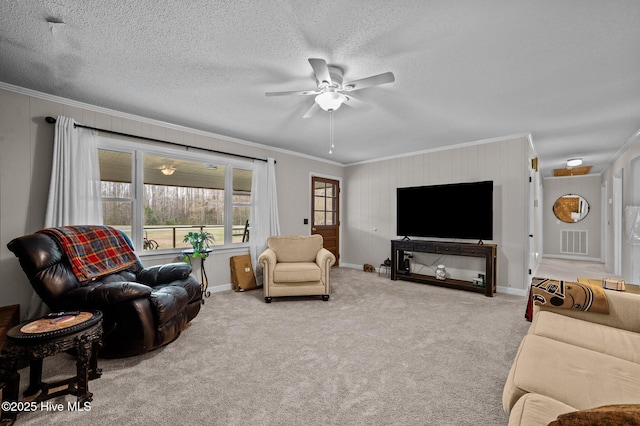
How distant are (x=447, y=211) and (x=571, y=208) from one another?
5673 millimetres

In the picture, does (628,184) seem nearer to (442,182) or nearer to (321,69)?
(442,182)

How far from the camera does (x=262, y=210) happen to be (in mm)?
4801

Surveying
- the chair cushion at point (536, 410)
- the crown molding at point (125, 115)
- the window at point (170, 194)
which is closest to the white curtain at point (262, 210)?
the window at point (170, 194)

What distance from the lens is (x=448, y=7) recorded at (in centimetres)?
167

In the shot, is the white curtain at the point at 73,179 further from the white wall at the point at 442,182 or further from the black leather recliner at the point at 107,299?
the white wall at the point at 442,182

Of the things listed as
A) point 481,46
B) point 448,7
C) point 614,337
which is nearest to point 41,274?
point 448,7

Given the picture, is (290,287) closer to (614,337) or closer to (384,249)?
(384,249)

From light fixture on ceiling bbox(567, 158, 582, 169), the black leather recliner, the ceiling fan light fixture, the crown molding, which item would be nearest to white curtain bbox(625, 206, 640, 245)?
light fixture on ceiling bbox(567, 158, 582, 169)

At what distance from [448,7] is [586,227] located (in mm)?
8877

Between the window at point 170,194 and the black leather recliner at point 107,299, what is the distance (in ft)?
4.06

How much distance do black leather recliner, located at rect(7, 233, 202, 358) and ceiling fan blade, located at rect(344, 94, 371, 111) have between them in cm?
259

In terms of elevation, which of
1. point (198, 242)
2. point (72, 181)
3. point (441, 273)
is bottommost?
point (441, 273)

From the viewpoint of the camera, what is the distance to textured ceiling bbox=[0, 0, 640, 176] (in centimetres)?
173

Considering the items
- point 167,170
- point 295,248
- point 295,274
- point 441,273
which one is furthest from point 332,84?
point 167,170
